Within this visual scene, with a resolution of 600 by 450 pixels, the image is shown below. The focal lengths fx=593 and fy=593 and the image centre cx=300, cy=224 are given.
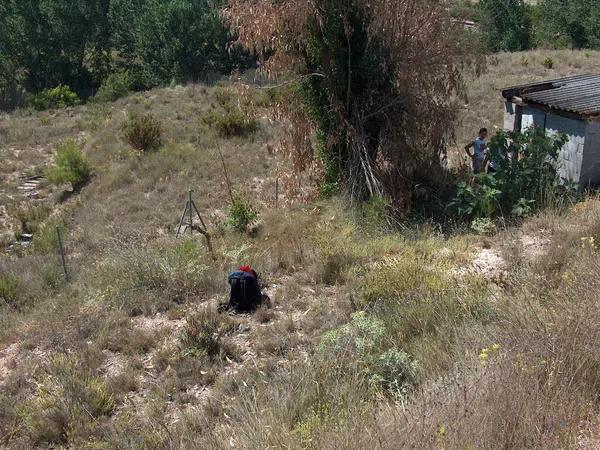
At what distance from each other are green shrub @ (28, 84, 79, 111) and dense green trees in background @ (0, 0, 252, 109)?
15.7 feet

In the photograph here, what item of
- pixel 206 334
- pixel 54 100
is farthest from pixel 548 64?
pixel 54 100

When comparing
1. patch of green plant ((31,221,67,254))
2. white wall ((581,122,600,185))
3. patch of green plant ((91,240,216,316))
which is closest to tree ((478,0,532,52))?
white wall ((581,122,600,185))

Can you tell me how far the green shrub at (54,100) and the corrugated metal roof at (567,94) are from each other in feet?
80.3

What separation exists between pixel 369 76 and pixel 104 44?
35.7 m

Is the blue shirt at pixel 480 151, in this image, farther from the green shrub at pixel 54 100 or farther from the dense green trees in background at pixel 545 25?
the dense green trees in background at pixel 545 25

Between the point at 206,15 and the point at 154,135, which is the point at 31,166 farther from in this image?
the point at 206,15

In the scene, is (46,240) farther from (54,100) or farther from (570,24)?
(570,24)

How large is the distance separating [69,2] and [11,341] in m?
37.7

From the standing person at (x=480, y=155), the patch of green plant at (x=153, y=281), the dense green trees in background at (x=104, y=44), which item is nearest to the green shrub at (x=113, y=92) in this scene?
the dense green trees in background at (x=104, y=44)

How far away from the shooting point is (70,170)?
16156 millimetres

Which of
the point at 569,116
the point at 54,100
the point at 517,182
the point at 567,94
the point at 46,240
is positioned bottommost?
the point at 46,240

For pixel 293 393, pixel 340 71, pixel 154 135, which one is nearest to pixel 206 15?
pixel 154 135

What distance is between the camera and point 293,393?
12.9ft

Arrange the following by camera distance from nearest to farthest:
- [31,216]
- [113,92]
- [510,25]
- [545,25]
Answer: [31,216]
[113,92]
[545,25]
[510,25]
